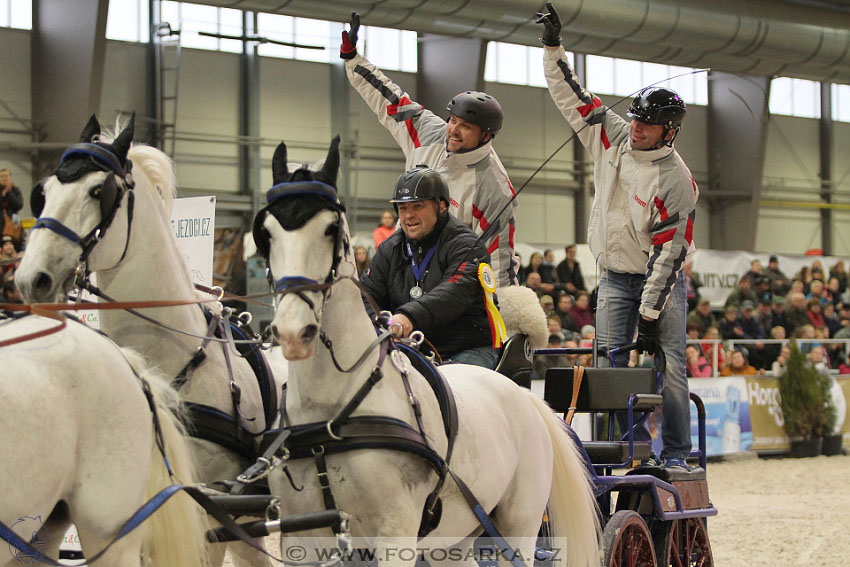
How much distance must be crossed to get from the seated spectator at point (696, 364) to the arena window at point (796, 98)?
9793 mm

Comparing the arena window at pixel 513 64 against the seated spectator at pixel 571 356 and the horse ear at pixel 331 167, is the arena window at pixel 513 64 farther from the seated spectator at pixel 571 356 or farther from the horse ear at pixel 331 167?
the horse ear at pixel 331 167

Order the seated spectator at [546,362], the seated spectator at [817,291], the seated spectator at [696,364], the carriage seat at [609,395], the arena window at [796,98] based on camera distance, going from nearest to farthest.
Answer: the carriage seat at [609,395], the seated spectator at [546,362], the seated spectator at [696,364], the seated spectator at [817,291], the arena window at [796,98]

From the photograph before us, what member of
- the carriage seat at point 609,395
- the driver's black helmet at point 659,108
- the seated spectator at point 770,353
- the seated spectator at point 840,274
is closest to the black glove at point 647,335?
the carriage seat at point 609,395

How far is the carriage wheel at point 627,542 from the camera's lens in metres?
4.45

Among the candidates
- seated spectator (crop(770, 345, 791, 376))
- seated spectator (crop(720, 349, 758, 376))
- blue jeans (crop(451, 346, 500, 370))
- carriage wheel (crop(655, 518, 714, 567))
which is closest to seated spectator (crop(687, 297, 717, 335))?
seated spectator (crop(720, 349, 758, 376))

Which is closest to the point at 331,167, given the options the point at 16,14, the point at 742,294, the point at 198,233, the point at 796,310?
the point at 198,233

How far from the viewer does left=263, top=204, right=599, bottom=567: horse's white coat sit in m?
2.94

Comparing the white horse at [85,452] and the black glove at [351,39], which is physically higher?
the black glove at [351,39]

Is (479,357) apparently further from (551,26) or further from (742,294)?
(742,294)

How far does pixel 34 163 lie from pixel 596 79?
1014 cm

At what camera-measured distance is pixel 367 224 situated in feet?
57.0

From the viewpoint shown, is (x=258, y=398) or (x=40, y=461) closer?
(x=40, y=461)

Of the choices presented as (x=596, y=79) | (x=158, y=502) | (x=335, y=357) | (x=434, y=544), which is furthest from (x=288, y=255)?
(x=596, y=79)

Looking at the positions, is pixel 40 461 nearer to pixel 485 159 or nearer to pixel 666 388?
pixel 485 159
